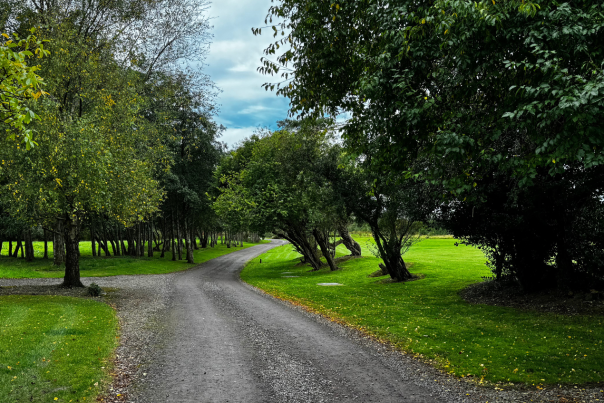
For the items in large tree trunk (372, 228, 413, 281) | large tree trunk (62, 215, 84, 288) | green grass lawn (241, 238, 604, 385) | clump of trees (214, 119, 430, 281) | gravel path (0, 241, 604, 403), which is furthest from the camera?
large tree trunk (372, 228, 413, 281)

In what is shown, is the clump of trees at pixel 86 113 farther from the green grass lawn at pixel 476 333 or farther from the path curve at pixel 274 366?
the green grass lawn at pixel 476 333

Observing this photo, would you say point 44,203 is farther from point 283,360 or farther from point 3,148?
point 283,360

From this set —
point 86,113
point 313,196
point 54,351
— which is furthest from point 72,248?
point 313,196

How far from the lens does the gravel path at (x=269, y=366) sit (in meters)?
7.19

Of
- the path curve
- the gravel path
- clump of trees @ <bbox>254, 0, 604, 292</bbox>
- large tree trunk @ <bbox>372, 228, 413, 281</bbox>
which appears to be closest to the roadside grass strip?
the gravel path

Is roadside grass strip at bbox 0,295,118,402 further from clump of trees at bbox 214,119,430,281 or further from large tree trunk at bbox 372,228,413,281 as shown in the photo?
large tree trunk at bbox 372,228,413,281

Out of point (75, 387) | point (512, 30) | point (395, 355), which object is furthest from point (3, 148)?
point (512, 30)

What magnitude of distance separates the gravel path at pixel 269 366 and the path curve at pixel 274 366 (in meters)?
0.02

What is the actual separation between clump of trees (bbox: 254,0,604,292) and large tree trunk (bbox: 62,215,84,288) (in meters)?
15.0

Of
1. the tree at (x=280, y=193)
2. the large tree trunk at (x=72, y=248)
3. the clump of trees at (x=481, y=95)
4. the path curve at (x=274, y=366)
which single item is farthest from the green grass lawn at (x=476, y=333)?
the large tree trunk at (x=72, y=248)

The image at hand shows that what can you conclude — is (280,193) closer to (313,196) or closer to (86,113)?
(313,196)

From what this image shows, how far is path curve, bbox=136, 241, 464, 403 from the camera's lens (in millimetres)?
7230

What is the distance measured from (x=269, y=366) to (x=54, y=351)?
545 cm

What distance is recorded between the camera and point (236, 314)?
15305 millimetres
